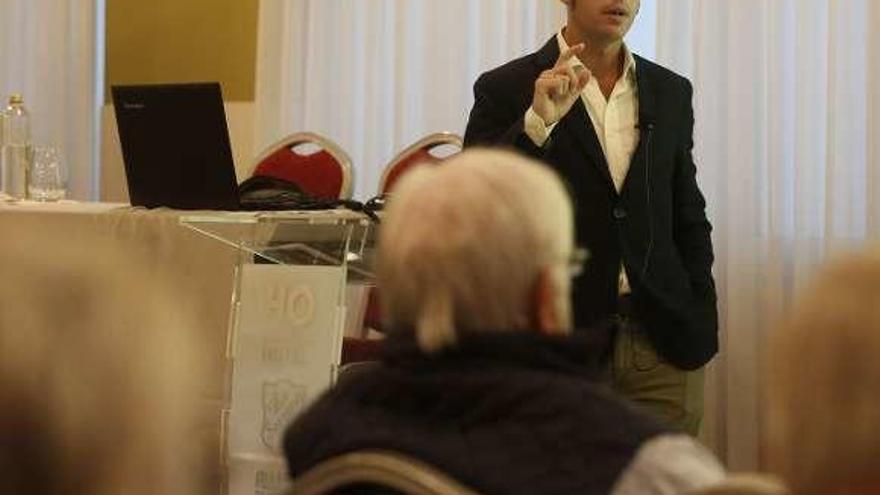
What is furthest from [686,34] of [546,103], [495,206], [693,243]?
[495,206]

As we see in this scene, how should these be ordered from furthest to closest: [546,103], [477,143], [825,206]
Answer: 1. [825,206]
2. [477,143]
3. [546,103]

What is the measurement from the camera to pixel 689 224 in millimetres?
2988

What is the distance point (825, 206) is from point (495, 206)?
282 centimetres

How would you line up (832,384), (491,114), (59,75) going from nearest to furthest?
(832,384) → (491,114) → (59,75)

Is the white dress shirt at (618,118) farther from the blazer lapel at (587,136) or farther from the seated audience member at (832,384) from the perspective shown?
the seated audience member at (832,384)

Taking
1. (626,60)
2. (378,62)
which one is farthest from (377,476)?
(378,62)

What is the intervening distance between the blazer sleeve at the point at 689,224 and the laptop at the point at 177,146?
3.23 ft

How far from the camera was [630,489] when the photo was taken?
3.73ft

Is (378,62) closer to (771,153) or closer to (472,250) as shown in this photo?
(771,153)

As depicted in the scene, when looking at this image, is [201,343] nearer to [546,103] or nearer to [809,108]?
[546,103]

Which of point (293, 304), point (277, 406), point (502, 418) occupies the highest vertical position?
point (502, 418)

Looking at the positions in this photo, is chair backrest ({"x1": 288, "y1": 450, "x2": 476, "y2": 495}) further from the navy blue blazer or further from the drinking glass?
the drinking glass

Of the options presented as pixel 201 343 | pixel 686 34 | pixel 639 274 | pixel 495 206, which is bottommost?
pixel 201 343

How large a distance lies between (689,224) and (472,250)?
73.7 inches
